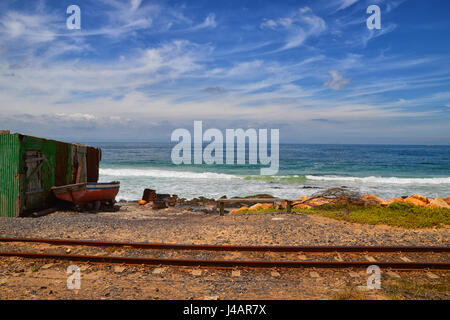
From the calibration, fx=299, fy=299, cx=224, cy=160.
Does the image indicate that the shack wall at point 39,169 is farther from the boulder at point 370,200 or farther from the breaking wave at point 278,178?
the breaking wave at point 278,178

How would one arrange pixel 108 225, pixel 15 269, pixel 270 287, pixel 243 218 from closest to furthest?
pixel 270 287 → pixel 15 269 → pixel 108 225 → pixel 243 218

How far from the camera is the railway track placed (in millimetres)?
7164

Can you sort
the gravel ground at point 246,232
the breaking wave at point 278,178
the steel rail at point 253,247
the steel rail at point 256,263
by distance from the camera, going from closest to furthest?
the steel rail at point 256,263, the steel rail at point 253,247, the gravel ground at point 246,232, the breaking wave at point 278,178

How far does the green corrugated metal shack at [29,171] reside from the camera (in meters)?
13.0

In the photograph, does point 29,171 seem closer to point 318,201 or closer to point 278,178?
point 318,201

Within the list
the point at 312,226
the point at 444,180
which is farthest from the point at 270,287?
the point at 444,180

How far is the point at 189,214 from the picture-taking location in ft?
59.5

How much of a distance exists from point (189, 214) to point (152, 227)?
7.08 meters

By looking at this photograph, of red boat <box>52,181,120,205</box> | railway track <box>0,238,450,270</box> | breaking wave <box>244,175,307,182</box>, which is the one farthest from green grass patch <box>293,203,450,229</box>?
breaking wave <box>244,175,307,182</box>

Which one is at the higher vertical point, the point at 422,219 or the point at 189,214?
the point at 422,219

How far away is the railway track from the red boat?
7.00 metres

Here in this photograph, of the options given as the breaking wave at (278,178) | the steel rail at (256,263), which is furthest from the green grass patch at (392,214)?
the breaking wave at (278,178)

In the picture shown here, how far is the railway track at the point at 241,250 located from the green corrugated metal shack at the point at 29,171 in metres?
4.96
